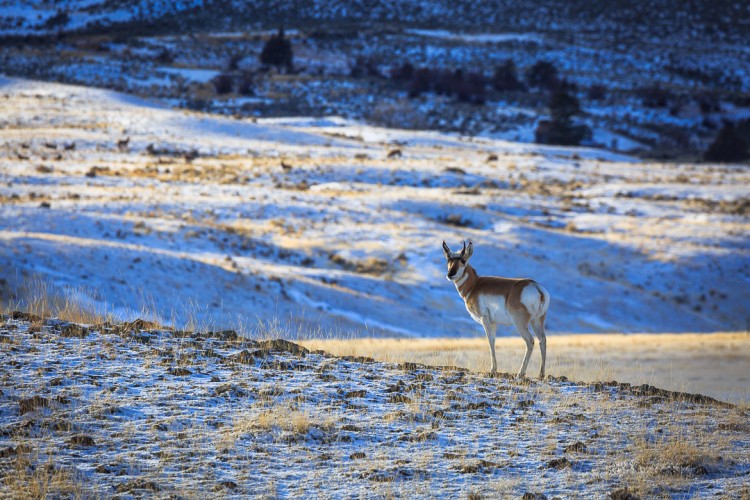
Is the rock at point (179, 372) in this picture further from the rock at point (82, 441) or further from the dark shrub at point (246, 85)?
the dark shrub at point (246, 85)

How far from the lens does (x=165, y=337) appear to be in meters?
11.2

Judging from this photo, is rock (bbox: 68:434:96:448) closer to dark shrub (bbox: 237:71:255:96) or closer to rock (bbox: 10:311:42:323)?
rock (bbox: 10:311:42:323)

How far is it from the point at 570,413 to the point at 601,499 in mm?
2440

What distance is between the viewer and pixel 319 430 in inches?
315

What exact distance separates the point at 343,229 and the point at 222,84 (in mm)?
51903

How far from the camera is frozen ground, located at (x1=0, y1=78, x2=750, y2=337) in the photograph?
79.8ft

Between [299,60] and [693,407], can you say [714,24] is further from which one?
[693,407]

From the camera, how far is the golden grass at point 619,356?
14.0 meters

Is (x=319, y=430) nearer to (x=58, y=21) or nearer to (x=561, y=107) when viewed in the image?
(x=561, y=107)

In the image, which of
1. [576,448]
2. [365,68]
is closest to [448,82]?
[365,68]

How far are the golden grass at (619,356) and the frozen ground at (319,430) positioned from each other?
7.59 feet

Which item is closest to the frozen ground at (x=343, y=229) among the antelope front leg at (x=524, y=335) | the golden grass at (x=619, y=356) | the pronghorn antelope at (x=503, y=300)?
the golden grass at (x=619, y=356)

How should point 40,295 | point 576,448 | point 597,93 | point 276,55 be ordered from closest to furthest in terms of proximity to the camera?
point 576,448 → point 40,295 → point 597,93 → point 276,55

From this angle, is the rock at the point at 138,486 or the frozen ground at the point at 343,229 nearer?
the rock at the point at 138,486
